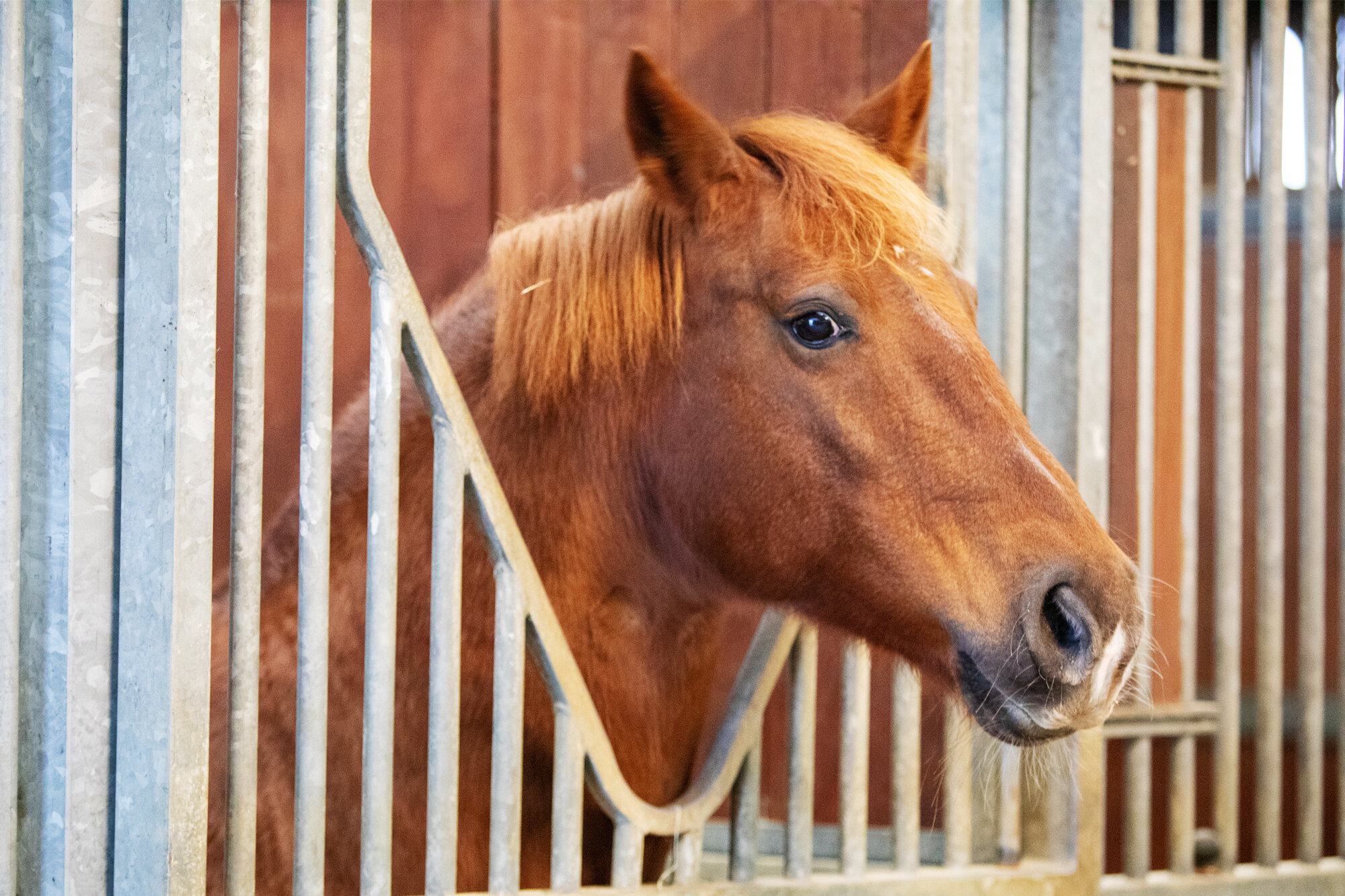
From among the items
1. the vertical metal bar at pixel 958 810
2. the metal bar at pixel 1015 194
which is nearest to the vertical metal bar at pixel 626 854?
the vertical metal bar at pixel 958 810

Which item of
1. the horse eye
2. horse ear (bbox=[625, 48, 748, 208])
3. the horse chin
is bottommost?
the horse chin

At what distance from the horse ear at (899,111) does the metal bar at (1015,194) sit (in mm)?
237

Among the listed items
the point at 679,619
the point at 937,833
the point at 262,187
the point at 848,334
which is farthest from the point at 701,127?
the point at 937,833

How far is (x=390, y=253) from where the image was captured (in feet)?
4.15

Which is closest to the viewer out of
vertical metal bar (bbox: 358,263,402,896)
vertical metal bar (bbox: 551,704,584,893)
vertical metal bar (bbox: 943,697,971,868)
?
vertical metal bar (bbox: 358,263,402,896)

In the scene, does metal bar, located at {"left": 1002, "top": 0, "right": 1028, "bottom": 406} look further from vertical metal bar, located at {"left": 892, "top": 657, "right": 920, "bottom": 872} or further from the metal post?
the metal post

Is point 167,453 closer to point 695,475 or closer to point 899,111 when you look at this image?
point 695,475

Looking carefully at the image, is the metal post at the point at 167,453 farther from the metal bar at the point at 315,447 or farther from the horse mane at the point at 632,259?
the horse mane at the point at 632,259

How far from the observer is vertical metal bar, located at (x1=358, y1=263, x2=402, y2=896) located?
122 centimetres

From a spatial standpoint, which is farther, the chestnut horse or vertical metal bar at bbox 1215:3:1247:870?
vertical metal bar at bbox 1215:3:1247:870

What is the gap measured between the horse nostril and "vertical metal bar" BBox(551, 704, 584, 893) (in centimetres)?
59

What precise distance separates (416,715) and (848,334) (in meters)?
0.78

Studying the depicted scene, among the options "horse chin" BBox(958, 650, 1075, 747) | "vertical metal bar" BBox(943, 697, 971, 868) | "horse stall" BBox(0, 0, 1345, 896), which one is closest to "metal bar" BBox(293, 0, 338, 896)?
"horse stall" BBox(0, 0, 1345, 896)

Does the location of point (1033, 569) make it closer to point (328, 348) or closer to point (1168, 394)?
point (328, 348)
